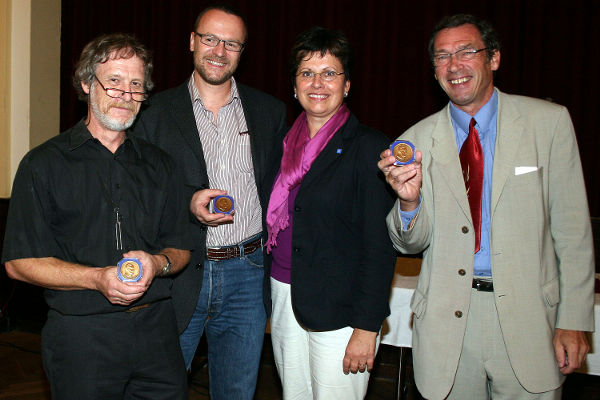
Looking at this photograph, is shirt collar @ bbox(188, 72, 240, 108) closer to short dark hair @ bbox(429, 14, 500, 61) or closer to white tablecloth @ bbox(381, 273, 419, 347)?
short dark hair @ bbox(429, 14, 500, 61)

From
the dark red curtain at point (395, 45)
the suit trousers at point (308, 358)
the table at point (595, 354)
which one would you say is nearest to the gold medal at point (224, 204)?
the suit trousers at point (308, 358)

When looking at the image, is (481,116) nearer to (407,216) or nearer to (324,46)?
(407,216)

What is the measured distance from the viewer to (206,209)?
233 cm

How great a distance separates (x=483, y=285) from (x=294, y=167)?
3.12 ft

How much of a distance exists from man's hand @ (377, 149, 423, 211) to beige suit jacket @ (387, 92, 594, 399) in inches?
3.5

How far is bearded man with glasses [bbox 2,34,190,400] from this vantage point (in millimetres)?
1872

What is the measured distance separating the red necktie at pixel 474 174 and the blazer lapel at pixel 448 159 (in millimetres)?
37

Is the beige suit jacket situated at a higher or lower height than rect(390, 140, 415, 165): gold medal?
lower

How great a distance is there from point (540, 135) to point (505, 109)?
0.18 m

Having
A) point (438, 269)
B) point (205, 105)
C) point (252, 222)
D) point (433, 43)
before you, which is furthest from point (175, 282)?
point (433, 43)

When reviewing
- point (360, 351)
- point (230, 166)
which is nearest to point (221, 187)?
point (230, 166)

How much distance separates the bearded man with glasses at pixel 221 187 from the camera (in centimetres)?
247

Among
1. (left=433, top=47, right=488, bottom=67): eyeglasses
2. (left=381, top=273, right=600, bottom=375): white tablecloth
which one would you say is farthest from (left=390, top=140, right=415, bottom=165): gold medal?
(left=381, top=273, right=600, bottom=375): white tablecloth

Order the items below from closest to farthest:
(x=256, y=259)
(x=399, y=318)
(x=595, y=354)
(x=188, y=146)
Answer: (x=188, y=146), (x=256, y=259), (x=595, y=354), (x=399, y=318)
